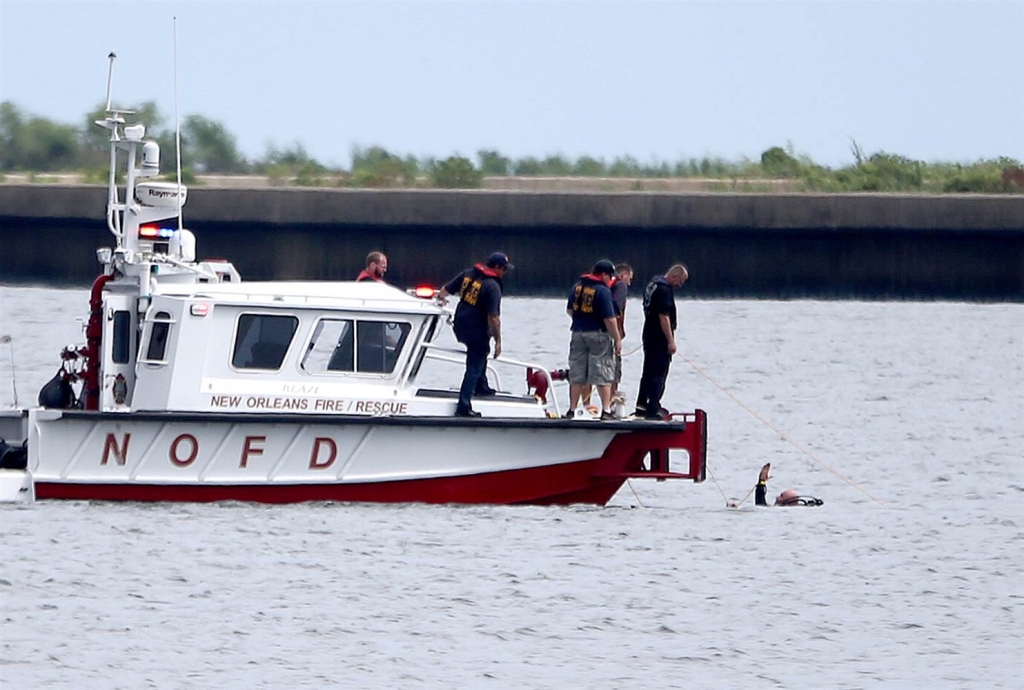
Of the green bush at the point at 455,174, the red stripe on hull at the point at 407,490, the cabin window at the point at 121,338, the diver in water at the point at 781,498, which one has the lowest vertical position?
the diver in water at the point at 781,498

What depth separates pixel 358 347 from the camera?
16.3 m

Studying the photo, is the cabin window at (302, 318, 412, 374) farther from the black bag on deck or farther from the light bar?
the black bag on deck

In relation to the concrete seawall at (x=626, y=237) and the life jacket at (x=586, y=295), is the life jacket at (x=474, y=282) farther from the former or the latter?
the concrete seawall at (x=626, y=237)

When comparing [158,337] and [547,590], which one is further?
[158,337]

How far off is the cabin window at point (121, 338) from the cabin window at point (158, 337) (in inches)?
10.6

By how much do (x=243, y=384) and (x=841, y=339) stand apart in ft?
70.0

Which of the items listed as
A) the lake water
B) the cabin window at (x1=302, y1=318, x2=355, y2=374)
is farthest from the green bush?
the cabin window at (x1=302, y1=318, x2=355, y2=374)

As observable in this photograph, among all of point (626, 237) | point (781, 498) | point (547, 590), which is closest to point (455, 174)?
point (626, 237)

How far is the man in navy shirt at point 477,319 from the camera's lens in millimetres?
16203

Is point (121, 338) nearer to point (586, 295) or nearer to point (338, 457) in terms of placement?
point (338, 457)

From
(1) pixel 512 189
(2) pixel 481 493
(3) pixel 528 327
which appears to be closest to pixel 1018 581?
(2) pixel 481 493

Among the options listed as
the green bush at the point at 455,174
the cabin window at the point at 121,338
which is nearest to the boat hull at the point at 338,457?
the cabin window at the point at 121,338

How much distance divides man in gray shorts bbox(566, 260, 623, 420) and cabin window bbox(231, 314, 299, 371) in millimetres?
2346

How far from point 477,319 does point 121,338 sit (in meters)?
2.89
